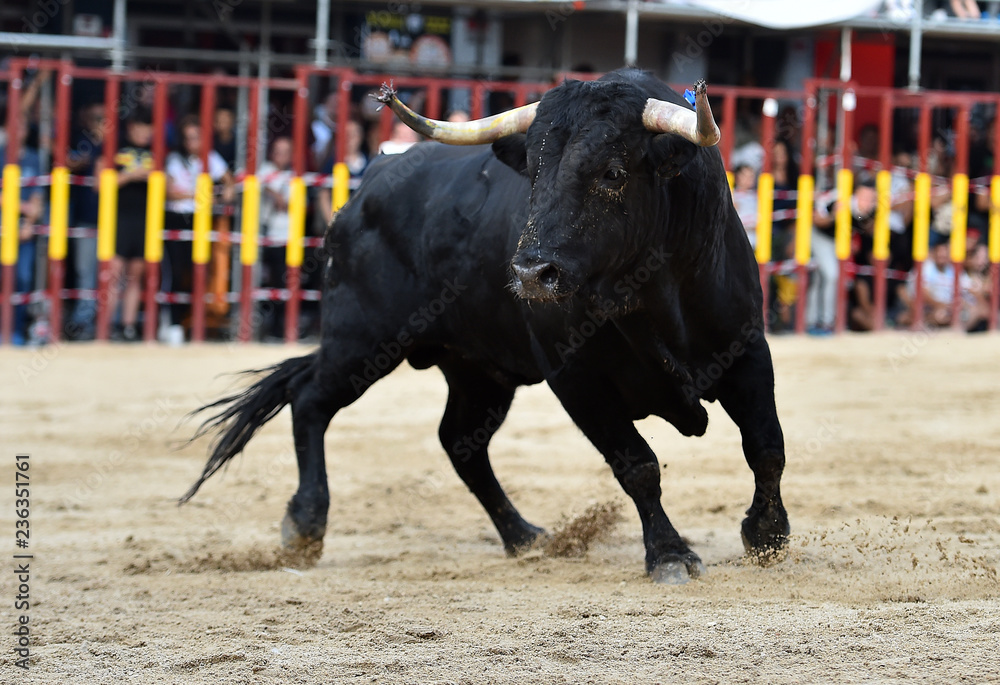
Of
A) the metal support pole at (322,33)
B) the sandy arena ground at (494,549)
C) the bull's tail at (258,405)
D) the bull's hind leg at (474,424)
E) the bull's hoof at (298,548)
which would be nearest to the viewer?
the sandy arena ground at (494,549)

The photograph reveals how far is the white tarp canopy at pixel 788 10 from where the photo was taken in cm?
1154

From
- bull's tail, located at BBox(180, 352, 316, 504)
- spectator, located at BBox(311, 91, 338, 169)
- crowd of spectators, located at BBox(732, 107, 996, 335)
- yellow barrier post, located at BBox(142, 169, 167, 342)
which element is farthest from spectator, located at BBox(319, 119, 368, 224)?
bull's tail, located at BBox(180, 352, 316, 504)

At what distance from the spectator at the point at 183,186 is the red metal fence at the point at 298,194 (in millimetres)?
83

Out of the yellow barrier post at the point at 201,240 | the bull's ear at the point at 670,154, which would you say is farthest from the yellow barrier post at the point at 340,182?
the bull's ear at the point at 670,154

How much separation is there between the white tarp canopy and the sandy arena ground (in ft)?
12.3

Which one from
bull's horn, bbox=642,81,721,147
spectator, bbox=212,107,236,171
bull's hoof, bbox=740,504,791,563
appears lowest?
bull's hoof, bbox=740,504,791,563

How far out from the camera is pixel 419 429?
794 cm

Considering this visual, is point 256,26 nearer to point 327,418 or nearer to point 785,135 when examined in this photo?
point 785,135

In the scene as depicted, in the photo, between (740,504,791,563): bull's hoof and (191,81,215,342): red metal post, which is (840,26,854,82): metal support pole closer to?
(191,81,215,342): red metal post

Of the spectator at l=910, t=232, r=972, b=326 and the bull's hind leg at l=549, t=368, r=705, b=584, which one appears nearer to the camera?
the bull's hind leg at l=549, t=368, r=705, b=584

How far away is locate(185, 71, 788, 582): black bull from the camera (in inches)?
147

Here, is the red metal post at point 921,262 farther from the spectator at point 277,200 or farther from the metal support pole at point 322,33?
the spectator at point 277,200

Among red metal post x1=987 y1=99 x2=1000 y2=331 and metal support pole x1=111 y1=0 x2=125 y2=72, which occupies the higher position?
metal support pole x1=111 y1=0 x2=125 y2=72

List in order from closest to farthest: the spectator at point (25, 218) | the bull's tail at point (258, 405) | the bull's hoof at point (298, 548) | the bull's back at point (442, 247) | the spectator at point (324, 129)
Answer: the bull's back at point (442, 247), the bull's hoof at point (298, 548), the bull's tail at point (258, 405), the spectator at point (25, 218), the spectator at point (324, 129)
